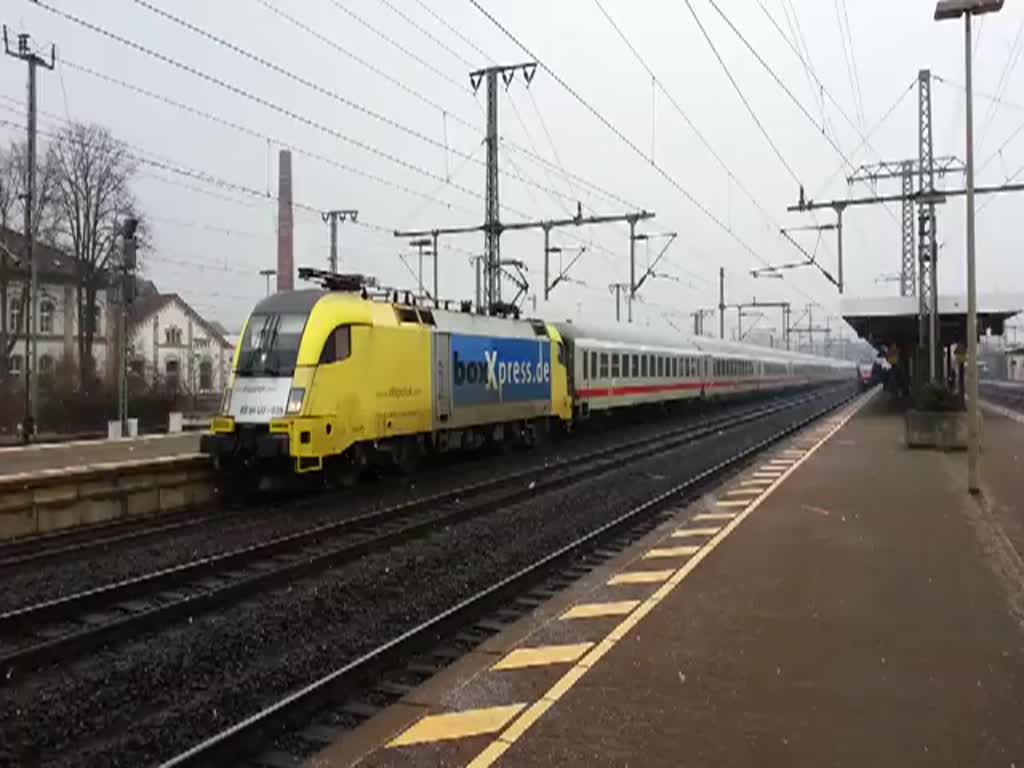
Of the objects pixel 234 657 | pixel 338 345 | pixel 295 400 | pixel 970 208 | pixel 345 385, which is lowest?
pixel 234 657

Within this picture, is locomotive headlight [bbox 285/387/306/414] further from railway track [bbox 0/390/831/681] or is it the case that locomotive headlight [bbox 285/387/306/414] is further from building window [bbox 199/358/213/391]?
building window [bbox 199/358/213/391]

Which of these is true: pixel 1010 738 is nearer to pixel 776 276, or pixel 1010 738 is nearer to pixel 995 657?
pixel 995 657

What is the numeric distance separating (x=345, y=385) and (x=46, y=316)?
48.6m

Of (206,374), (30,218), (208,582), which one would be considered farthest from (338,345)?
(206,374)

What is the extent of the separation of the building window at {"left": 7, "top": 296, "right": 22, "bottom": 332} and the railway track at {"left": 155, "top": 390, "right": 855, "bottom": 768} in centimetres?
4660

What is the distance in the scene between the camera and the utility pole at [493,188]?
85.4 feet

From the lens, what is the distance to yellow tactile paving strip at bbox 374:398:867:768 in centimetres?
561

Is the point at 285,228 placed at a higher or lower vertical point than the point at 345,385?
higher

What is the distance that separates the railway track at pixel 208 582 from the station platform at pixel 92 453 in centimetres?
623

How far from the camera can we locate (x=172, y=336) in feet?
226

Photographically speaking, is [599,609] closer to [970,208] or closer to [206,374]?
[970,208]

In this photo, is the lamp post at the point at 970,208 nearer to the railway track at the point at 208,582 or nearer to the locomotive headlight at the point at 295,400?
the railway track at the point at 208,582

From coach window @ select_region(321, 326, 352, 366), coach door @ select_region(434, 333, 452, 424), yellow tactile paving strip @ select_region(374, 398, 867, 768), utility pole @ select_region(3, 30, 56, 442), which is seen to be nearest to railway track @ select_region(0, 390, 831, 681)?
coach door @ select_region(434, 333, 452, 424)

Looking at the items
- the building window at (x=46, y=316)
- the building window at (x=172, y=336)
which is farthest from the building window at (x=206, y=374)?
the building window at (x=46, y=316)
